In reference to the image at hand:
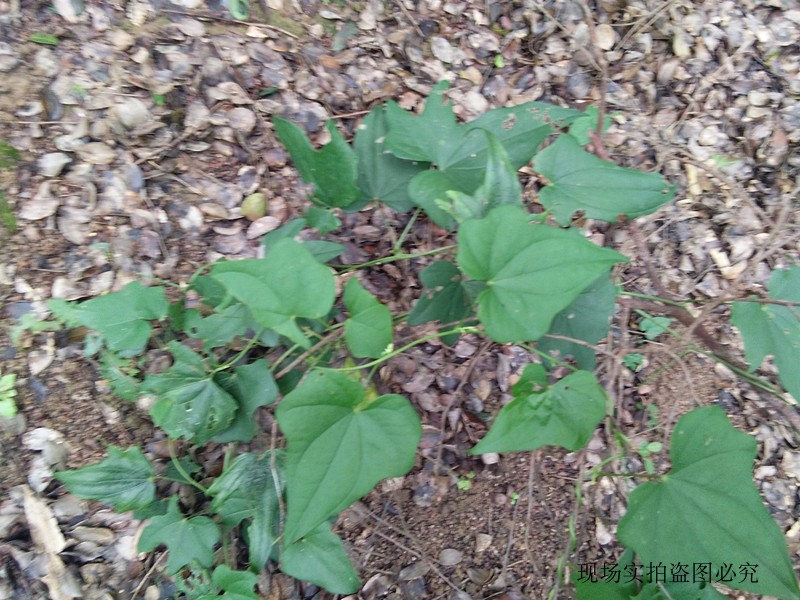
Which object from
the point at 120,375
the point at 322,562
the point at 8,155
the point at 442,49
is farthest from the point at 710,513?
the point at 8,155

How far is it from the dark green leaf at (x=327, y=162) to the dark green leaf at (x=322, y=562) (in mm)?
881

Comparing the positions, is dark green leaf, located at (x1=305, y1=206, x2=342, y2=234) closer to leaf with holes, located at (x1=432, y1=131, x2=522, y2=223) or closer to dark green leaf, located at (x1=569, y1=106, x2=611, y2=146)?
leaf with holes, located at (x1=432, y1=131, x2=522, y2=223)

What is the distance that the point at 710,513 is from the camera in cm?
109

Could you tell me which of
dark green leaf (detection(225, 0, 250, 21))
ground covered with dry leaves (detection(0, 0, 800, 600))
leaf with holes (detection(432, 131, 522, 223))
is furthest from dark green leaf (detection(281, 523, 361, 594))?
dark green leaf (detection(225, 0, 250, 21))

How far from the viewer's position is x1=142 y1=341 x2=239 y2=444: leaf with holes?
135cm

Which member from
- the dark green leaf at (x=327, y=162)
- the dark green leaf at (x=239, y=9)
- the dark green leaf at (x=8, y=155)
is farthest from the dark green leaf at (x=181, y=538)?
the dark green leaf at (x=239, y=9)

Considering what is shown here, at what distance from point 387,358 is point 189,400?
0.52m

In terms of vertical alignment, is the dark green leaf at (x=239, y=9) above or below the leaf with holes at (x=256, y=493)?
above

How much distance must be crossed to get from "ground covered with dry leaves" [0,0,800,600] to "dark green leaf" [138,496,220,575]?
169 mm

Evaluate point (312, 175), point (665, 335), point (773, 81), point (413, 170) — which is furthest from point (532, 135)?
point (773, 81)

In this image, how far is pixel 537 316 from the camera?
1.04m

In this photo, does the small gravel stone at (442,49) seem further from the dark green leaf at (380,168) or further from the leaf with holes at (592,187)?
the leaf with holes at (592,187)

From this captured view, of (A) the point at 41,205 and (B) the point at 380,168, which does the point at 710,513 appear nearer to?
(B) the point at 380,168

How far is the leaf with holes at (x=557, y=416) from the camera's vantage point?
3.54 ft
